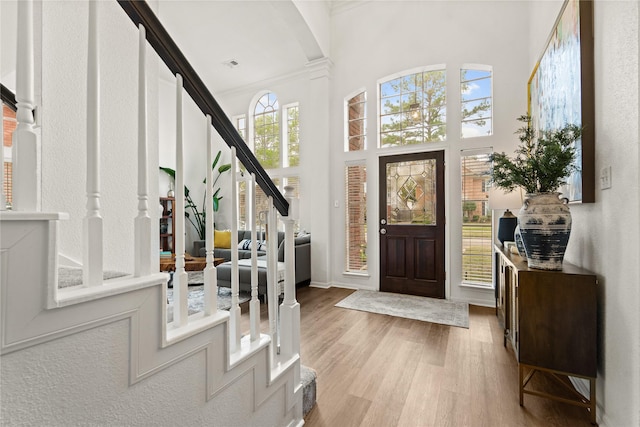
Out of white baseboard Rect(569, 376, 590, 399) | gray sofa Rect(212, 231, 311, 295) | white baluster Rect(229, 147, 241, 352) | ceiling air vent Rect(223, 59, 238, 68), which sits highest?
ceiling air vent Rect(223, 59, 238, 68)

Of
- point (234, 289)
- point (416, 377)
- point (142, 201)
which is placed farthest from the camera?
point (416, 377)

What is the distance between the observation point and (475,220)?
3709 mm

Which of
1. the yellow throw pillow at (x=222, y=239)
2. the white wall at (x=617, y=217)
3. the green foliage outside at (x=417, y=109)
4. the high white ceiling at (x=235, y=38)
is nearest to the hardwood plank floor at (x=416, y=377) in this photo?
the white wall at (x=617, y=217)

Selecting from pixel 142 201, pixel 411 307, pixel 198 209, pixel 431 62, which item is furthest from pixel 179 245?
pixel 198 209

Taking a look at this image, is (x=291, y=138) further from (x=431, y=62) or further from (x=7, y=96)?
(x=7, y=96)

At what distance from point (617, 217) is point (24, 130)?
2.36 meters

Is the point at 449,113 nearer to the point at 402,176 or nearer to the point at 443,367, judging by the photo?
the point at 402,176

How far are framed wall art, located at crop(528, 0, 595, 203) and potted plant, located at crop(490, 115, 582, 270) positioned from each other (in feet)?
0.24

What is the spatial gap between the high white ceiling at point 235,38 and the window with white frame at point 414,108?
1.68 metres

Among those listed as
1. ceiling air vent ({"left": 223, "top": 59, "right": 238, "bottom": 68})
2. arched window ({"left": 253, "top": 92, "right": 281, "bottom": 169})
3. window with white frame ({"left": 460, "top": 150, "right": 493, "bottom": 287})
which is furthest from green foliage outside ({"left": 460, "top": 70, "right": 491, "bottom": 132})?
ceiling air vent ({"left": 223, "top": 59, "right": 238, "bottom": 68})

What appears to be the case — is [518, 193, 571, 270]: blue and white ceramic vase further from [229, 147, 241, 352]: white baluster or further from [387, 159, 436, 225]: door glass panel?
[387, 159, 436, 225]: door glass panel

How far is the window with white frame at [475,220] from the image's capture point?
3.66 m

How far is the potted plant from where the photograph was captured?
5.73ft

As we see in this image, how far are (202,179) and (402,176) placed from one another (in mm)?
4497
